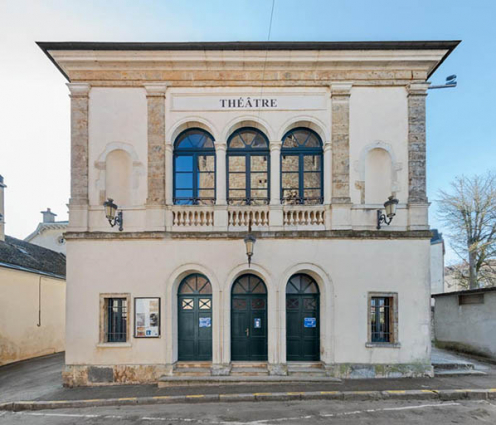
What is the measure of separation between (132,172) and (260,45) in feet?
17.4

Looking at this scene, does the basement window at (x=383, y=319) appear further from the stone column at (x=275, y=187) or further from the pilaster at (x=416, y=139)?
the stone column at (x=275, y=187)

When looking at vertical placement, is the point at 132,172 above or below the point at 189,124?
below

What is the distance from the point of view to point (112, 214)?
8.55m

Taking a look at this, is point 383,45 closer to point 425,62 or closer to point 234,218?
point 425,62

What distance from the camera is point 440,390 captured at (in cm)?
753

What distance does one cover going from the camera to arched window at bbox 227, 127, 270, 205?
9.41 meters

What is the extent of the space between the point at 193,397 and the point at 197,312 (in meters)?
2.36

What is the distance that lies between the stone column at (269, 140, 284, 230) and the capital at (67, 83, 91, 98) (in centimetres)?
578

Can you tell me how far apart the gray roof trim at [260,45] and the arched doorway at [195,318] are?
268 inches

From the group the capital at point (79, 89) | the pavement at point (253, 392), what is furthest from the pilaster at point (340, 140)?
the capital at point (79, 89)

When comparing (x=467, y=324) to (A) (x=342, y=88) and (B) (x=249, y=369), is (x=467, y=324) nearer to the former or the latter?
(B) (x=249, y=369)

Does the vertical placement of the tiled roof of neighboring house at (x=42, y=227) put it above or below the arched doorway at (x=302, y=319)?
above

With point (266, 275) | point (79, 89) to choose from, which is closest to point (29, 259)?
point (79, 89)

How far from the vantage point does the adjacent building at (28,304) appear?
11.9 m
